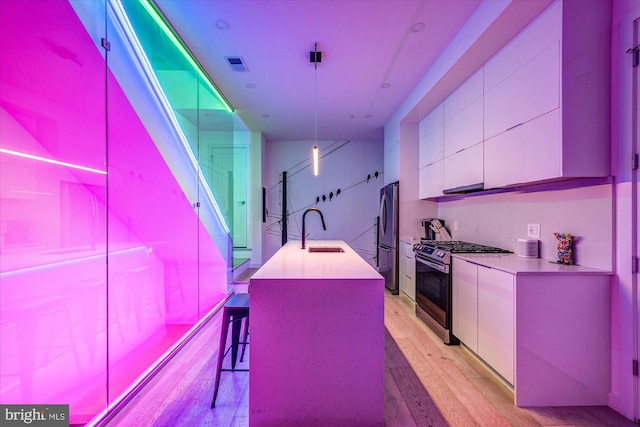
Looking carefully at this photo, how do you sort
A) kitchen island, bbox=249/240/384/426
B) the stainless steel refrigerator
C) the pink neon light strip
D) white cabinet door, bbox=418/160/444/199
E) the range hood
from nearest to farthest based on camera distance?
the pink neon light strip, kitchen island, bbox=249/240/384/426, the range hood, white cabinet door, bbox=418/160/444/199, the stainless steel refrigerator

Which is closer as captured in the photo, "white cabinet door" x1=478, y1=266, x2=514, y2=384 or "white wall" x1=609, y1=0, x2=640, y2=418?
"white wall" x1=609, y1=0, x2=640, y2=418

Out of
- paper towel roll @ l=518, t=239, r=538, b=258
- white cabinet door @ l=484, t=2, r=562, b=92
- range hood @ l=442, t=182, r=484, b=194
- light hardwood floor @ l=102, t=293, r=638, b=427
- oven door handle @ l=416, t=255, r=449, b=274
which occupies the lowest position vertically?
light hardwood floor @ l=102, t=293, r=638, b=427

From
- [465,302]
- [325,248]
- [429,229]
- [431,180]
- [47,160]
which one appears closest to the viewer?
[47,160]

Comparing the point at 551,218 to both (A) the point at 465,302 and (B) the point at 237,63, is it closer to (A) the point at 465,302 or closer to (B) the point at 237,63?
A: (A) the point at 465,302

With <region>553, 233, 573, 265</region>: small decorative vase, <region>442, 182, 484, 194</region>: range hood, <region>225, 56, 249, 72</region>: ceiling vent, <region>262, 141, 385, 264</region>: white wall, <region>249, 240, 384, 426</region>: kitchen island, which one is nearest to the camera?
<region>249, 240, 384, 426</region>: kitchen island

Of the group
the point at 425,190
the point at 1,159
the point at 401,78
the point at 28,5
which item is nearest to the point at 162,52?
the point at 28,5

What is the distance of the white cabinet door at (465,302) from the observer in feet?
7.54

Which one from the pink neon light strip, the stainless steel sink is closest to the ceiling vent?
the pink neon light strip

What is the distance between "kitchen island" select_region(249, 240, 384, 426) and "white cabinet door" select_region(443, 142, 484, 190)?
6.23ft

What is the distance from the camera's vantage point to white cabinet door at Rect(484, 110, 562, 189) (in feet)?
6.06

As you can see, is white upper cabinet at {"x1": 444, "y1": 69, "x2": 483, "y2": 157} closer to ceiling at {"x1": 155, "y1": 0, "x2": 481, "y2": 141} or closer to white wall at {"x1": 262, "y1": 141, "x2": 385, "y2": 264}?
ceiling at {"x1": 155, "y1": 0, "x2": 481, "y2": 141}

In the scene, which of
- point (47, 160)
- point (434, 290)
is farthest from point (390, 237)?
point (47, 160)

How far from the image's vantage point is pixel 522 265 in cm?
200

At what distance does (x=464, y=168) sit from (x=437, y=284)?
1268 millimetres
